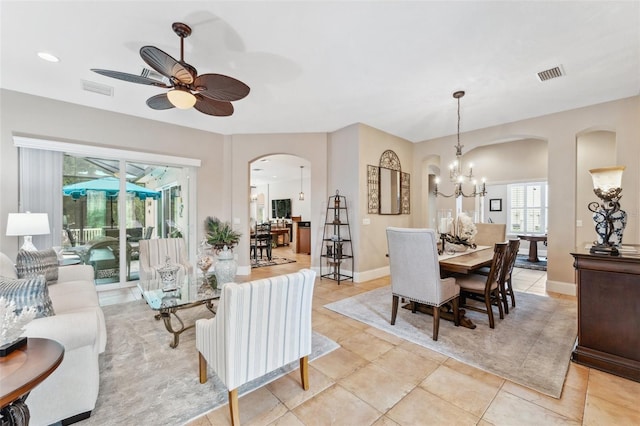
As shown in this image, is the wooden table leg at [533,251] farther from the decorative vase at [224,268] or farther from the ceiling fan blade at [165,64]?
the ceiling fan blade at [165,64]

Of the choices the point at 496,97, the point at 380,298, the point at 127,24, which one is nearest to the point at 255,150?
the point at 127,24

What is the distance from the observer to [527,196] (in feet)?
26.9

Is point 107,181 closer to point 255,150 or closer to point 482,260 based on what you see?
point 255,150

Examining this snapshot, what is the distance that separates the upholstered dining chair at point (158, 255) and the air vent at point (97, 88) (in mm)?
2123

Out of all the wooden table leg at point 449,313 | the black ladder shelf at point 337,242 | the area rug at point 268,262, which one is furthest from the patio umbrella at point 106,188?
the wooden table leg at point 449,313

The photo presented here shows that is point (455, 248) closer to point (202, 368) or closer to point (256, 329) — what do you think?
point (256, 329)

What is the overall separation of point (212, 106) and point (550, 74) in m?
3.98

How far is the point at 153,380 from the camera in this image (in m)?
2.11

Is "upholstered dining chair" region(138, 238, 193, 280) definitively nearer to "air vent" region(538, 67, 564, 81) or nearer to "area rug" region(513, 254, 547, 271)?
"air vent" region(538, 67, 564, 81)

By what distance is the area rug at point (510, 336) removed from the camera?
86.9 inches

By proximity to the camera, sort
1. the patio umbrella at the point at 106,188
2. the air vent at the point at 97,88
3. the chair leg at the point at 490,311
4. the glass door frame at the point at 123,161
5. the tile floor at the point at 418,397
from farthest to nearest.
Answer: the patio umbrella at the point at 106,188
the glass door frame at the point at 123,161
the air vent at the point at 97,88
the chair leg at the point at 490,311
the tile floor at the point at 418,397

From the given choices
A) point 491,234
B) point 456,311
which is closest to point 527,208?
point 491,234

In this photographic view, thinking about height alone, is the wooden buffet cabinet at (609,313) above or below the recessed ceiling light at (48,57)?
below

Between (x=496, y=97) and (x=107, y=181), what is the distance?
246 inches
